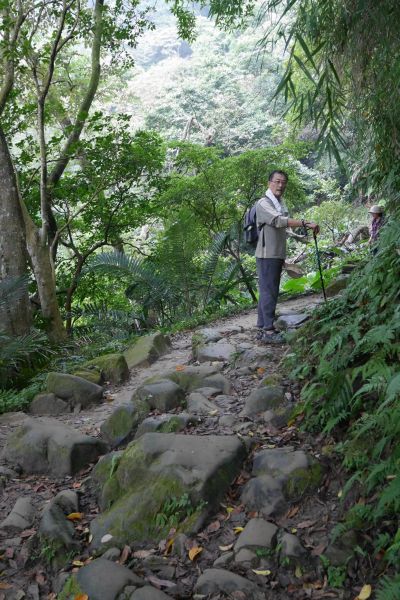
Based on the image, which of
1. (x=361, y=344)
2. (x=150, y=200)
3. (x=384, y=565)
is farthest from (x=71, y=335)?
(x=384, y=565)

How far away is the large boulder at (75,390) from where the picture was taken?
16.8 ft

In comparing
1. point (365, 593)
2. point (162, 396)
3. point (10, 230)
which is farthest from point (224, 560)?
point (10, 230)

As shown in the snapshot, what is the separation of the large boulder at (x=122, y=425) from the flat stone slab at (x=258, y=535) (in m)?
1.54

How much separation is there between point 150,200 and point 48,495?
8.02 metres

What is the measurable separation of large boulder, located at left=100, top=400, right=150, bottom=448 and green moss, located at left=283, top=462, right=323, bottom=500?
151 cm

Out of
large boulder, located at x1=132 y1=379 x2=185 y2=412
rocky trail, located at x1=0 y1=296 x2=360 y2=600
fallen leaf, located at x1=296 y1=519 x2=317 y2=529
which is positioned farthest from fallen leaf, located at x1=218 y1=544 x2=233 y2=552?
large boulder, located at x1=132 y1=379 x2=185 y2=412

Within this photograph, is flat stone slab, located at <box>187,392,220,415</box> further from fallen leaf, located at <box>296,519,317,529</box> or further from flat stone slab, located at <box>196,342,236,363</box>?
fallen leaf, located at <box>296,519,317,529</box>

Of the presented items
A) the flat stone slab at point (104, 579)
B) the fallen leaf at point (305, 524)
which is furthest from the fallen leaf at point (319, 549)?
the flat stone slab at point (104, 579)

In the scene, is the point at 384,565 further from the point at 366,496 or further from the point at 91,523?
the point at 91,523

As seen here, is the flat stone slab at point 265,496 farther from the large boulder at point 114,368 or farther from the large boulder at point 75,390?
the large boulder at point 114,368

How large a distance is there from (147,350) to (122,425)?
2390 mm

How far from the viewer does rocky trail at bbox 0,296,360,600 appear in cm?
237

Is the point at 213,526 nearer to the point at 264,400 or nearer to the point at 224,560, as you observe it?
the point at 224,560

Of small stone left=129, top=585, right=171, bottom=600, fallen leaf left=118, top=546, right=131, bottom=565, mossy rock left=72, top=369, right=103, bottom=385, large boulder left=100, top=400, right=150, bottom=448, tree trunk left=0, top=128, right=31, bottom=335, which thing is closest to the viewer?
small stone left=129, top=585, right=171, bottom=600
